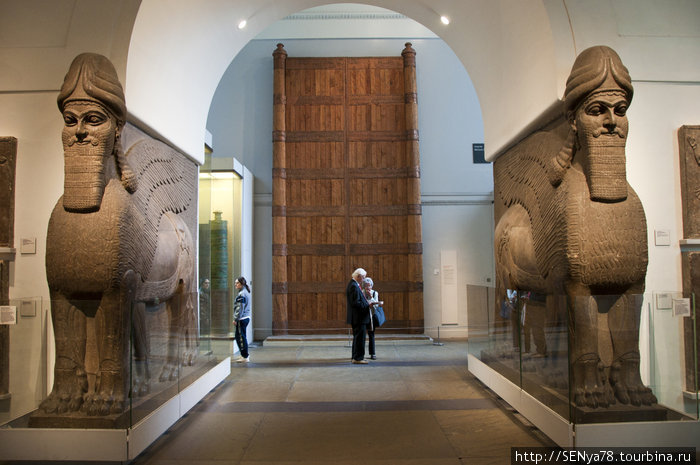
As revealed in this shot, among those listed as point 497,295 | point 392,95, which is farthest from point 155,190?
point 392,95

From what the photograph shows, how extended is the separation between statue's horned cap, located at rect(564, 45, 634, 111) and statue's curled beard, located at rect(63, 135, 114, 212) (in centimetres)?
343

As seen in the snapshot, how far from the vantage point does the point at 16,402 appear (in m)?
3.52

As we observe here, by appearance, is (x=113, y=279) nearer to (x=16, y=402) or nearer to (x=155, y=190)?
(x=16, y=402)

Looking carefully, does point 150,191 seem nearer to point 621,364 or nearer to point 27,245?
point 27,245

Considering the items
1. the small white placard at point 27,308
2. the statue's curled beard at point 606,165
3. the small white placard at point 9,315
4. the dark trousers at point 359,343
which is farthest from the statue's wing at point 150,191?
the statue's curled beard at point 606,165

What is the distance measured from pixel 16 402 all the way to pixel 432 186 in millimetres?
7903

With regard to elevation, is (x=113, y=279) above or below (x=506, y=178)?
below

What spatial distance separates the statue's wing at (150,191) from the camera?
Answer: 4.04 m

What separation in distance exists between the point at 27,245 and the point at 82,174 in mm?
1422

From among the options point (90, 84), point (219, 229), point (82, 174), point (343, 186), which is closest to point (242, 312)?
point (219, 229)

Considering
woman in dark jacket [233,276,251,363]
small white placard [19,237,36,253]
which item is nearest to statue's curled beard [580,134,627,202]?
small white placard [19,237,36,253]

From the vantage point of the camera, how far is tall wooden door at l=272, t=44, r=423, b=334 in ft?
31.9

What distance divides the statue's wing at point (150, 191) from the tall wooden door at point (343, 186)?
4.11 metres

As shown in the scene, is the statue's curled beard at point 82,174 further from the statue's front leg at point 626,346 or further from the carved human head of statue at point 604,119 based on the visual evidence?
the statue's front leg at point 626,346
